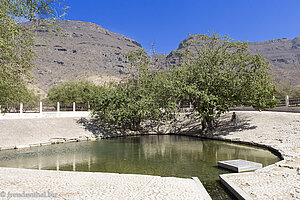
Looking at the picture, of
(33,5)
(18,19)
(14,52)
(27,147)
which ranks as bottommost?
(27,147)

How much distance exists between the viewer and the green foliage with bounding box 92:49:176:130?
86.7ft

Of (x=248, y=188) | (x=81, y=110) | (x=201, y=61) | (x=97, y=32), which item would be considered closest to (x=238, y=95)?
(x=201, y=61)

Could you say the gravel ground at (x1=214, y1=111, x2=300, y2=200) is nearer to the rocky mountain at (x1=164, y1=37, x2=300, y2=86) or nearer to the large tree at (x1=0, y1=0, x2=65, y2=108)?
the large tree at (x1=0, y1=0, x2=65, y2=108)

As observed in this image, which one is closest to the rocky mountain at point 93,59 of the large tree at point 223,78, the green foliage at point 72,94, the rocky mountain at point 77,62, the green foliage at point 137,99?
the rocky mountain at point 77,62

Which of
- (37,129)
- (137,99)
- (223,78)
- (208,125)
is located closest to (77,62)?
(137,99)

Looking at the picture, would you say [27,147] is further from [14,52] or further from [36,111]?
[14,52]

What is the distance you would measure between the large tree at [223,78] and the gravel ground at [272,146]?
7.64 feet

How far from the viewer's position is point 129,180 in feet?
28.2

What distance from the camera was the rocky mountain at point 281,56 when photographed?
8878cm

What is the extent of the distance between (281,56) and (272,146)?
424ft

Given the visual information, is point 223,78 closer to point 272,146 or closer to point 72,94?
point 272,146

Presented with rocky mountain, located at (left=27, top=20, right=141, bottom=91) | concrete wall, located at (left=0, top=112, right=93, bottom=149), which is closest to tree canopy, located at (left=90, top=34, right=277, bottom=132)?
concrete wall, located at (left=0, top=112, right=93, bottom=149)

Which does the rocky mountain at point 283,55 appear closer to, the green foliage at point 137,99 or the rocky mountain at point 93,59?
the rocky mountain at point 93,59

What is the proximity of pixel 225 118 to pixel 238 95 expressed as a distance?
22.1ft
